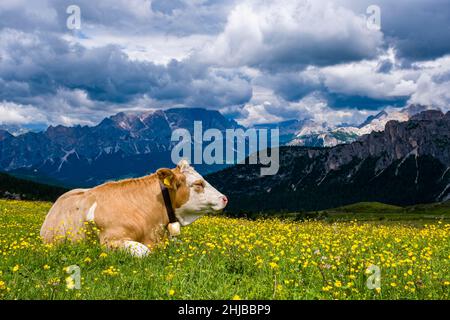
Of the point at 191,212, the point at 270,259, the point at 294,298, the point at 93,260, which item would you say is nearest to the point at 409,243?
the point at 270,259

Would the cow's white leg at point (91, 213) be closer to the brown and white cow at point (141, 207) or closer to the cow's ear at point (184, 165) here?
the brown and white cow at point (141, 207)

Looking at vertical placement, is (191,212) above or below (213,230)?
above

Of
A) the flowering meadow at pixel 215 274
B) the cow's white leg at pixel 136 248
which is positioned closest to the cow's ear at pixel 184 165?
the flowering meadow at pixel 215 274

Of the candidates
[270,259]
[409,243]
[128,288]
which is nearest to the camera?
[128,288]

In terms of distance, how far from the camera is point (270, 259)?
9430 millimetres

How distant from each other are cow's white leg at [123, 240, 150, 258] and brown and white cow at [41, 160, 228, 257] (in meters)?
0.42

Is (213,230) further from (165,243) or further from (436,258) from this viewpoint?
(436,258)

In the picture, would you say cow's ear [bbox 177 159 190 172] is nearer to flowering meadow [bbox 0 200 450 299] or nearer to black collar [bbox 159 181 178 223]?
black collar [bbox 159 181 178 223]

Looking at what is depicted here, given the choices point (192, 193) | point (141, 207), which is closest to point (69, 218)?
point (141, 207)

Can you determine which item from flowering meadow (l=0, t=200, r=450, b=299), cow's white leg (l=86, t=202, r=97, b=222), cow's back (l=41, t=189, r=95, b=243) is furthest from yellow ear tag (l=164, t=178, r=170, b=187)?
cow's back (l=41, t=189, r=95, b=243)

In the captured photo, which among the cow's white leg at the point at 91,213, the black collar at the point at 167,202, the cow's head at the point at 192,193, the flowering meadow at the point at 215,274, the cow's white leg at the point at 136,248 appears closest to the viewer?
the flowering meadow at the point at 215,274

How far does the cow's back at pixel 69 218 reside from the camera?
37.4ft

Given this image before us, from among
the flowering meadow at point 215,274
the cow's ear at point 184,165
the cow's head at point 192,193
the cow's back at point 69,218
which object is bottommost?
the flowering meadow at point 215,274
